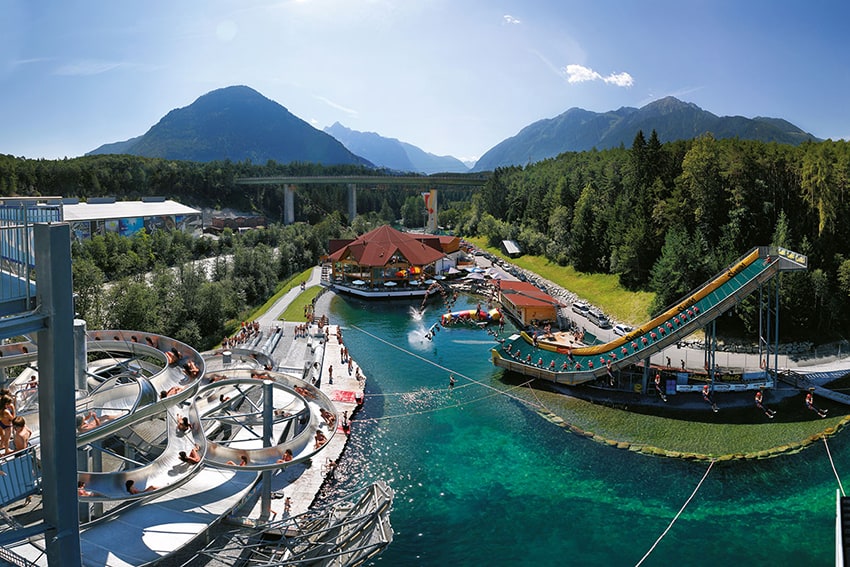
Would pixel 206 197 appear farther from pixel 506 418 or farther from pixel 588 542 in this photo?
pixel 588 542

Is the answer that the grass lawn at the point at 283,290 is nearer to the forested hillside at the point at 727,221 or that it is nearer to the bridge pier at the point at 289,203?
the forested hillside at the point at 727,221

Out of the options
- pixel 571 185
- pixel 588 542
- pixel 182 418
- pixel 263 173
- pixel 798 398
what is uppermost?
pixel 263 173

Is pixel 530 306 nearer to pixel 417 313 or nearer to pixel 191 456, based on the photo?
pixel 417 313

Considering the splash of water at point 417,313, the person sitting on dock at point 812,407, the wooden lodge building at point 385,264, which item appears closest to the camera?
the person sitting on dock at point 812,407

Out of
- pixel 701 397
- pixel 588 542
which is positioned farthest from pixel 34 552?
pixel 701 397

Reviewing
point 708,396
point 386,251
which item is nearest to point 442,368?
point 708,396

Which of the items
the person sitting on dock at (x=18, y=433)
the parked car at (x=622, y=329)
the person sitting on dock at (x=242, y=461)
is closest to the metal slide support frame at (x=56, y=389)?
the person sitting on dock at (x=18, y=433)
